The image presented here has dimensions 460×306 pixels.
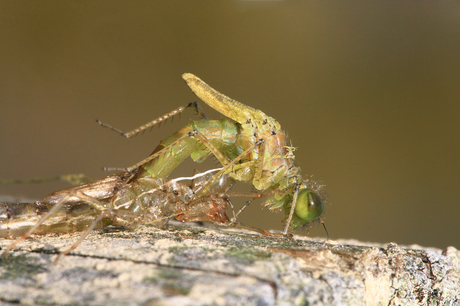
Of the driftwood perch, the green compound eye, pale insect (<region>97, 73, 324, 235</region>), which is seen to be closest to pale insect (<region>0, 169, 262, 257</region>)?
pale insect (<region>97, 73, 324, 235</region>)

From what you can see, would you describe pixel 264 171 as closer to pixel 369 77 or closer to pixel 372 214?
pixel 369 77

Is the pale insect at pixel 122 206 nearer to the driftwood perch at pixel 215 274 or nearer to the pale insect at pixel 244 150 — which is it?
the pale insect at pixel 244 150

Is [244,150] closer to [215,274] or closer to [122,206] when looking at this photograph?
[122,206]

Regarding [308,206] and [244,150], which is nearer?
[308,206]

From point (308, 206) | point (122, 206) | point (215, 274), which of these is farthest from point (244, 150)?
point (215, 274)

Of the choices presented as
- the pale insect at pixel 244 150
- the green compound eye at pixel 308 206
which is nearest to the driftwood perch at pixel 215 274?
the green compound eye at pixel 308 206

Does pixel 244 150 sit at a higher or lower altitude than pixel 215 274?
higher

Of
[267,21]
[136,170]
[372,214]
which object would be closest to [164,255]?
[136,170]

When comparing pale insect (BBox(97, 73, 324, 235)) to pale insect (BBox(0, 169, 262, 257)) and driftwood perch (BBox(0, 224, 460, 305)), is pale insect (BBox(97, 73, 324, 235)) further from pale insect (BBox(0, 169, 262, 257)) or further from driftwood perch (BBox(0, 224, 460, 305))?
driftwood perch (BBox(0, 224, 460, 305))

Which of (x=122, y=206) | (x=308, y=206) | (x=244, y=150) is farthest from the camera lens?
(x=244, y=150)
